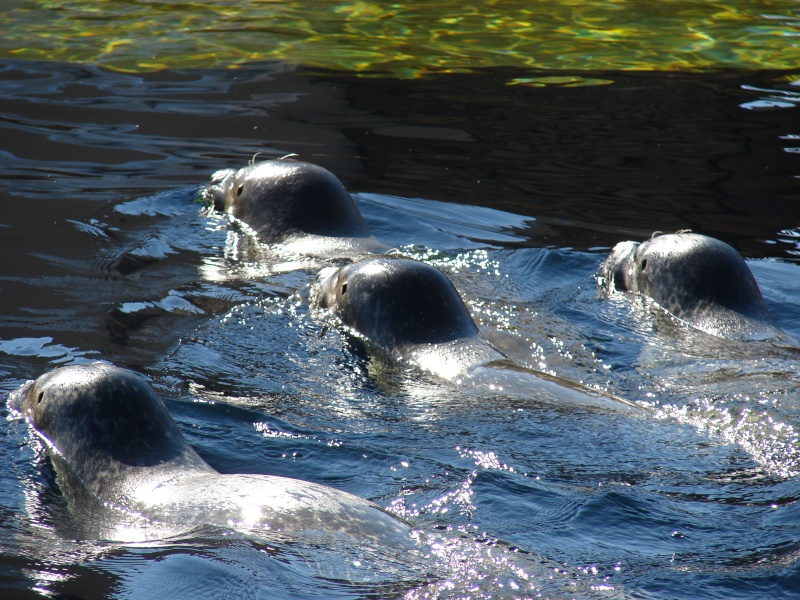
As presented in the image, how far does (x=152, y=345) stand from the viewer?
654cm

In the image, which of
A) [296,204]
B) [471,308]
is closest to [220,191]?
[296,204]

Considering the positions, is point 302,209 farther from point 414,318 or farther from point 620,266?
point 620,266

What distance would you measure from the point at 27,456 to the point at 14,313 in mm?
2095

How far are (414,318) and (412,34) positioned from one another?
8.56 meters

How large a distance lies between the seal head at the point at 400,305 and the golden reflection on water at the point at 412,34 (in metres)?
6.35

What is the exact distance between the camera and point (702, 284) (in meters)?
7.30

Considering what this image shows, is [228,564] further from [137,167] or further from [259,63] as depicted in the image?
[259,63]

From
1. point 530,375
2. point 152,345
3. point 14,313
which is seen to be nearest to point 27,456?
point 152,345

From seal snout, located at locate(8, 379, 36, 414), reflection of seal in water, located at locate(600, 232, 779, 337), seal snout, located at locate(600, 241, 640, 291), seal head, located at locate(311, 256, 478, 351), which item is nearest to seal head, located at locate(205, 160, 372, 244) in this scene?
seal head, located at locate(311, 256, 478, 351)

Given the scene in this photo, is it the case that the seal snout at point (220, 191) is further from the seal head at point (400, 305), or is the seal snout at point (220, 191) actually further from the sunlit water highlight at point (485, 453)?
the seal head at point (400, 305)

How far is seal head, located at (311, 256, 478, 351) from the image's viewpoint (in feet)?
22.0

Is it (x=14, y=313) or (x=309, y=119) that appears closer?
(x=14, y=313)

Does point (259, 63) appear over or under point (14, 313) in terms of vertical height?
over

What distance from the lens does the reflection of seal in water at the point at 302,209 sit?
8.54m
